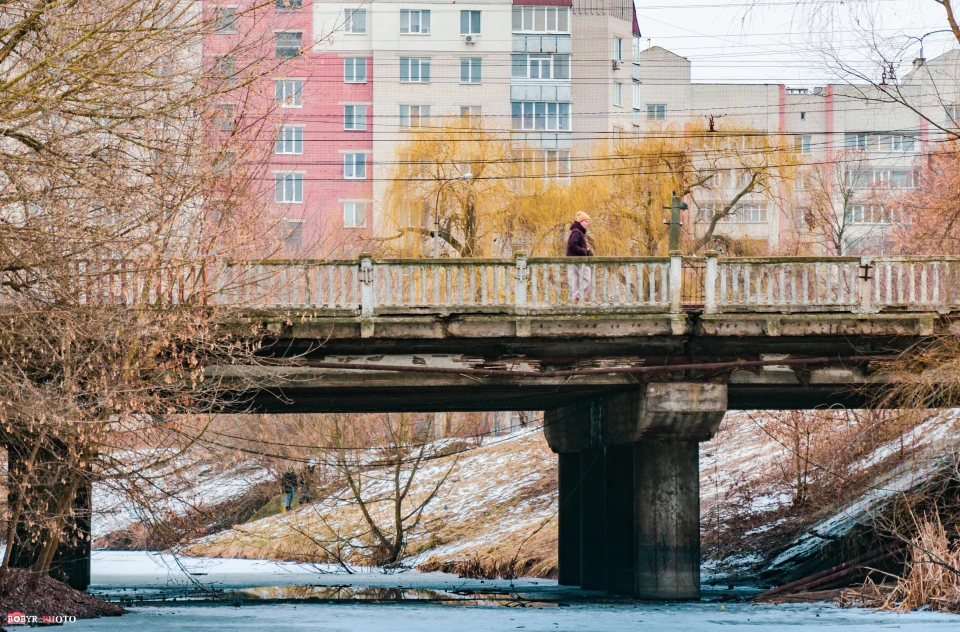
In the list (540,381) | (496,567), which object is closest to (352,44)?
(496,567)

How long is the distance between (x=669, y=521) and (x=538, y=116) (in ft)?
195

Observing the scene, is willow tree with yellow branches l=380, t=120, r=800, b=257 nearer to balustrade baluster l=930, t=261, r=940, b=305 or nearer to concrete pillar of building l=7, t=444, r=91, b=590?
concrete pillar of building l=7, t=444, r=91, b=590

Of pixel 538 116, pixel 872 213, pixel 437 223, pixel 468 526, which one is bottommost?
pixel 468 526

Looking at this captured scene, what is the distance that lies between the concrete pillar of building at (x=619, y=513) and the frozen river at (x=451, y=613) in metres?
1.11

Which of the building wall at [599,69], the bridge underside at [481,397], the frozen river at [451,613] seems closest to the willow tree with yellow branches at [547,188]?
the bridge underside at [481,397]

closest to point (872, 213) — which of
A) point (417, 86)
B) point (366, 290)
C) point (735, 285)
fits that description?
point (417, 86)

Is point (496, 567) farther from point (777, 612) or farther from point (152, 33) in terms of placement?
point (152, 33)

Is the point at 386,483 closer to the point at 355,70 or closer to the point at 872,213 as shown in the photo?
the point at 872,213

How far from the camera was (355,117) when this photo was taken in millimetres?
82938

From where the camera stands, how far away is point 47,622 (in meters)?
21.9

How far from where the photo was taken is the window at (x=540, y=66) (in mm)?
84625

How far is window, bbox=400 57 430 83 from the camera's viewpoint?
83188 mm

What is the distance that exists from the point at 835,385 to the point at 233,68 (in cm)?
1454

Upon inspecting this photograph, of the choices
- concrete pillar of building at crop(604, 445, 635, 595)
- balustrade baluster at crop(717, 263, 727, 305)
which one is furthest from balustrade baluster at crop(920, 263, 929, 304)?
concrete pillar of building at crop(604, 445, 635, 595)
